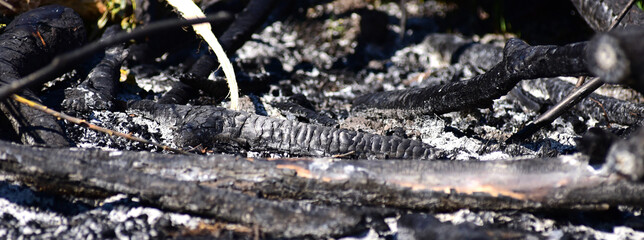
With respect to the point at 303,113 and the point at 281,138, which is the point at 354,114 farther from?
the point at 281,138

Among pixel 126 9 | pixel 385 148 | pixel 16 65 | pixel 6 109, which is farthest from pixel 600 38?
pixel 126 9

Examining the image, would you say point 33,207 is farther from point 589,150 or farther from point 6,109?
point 589,150

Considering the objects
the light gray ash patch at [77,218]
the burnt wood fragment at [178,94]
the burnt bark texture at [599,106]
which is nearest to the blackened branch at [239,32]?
the burnt wood fragment at [178,94]

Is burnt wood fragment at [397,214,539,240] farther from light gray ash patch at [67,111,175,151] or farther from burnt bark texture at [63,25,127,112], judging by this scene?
burnt bark texture at [63,25,127,112]

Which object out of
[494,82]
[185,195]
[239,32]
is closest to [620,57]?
[494,82]

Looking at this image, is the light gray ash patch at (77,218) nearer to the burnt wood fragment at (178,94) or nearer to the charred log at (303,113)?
the burnt wood fragment at (178,94)
